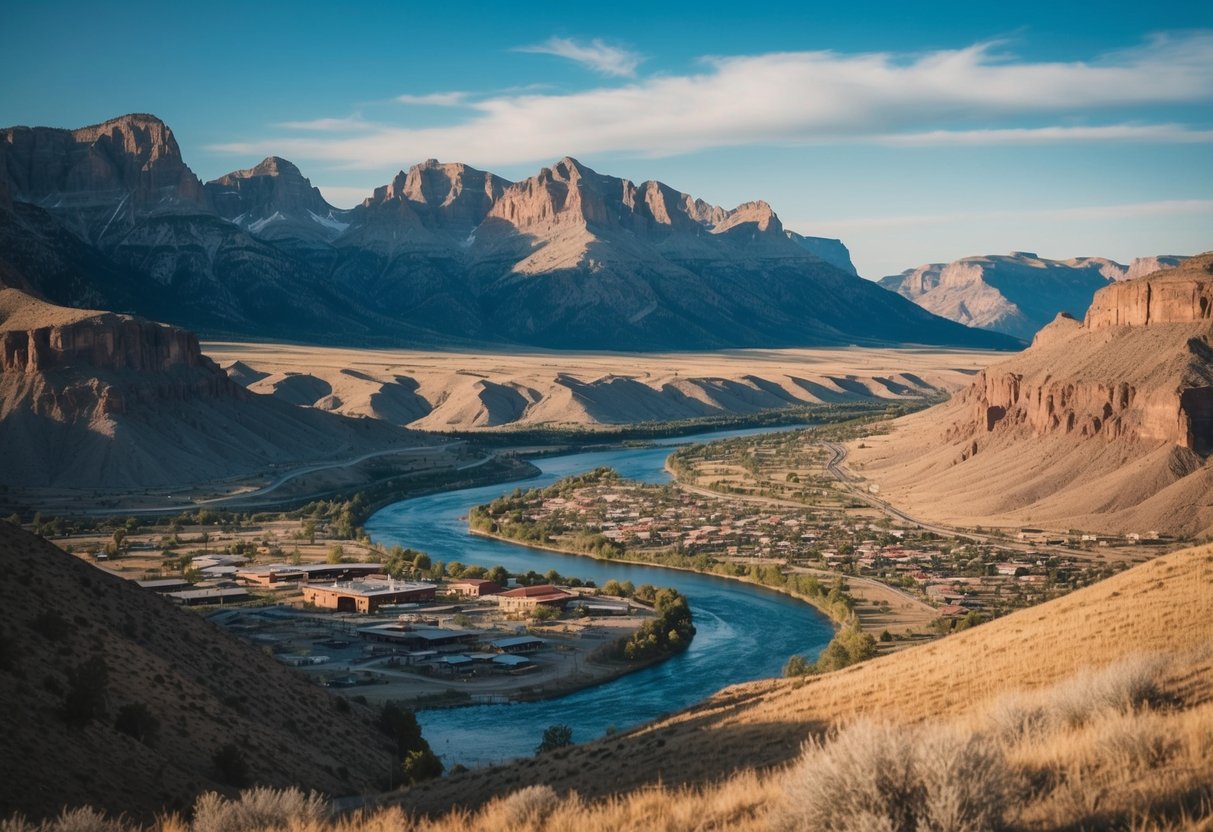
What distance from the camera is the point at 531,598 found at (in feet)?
202

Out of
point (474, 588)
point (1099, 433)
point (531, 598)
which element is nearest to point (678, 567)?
point (474, 588)

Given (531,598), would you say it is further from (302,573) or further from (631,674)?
(302,573)

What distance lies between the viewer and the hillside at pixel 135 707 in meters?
22.6

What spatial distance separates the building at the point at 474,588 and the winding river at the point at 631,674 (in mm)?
8761

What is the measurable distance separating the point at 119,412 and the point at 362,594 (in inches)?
2174

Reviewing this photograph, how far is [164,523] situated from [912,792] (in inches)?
3352

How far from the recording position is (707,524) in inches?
3531

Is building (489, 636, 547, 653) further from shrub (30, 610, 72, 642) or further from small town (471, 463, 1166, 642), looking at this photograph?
shrub (30, 610, 72, 642)

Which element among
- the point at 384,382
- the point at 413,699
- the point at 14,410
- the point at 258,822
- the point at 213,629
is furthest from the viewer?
the point at 384,382

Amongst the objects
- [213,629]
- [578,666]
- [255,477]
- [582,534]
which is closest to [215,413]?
[255,477]

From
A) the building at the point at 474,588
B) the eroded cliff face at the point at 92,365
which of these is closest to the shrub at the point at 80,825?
the building at the point at 474,588

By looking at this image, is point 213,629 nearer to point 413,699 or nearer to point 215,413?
point 413,699

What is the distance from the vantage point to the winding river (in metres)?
41.4

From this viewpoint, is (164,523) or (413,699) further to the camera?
(164,523)
